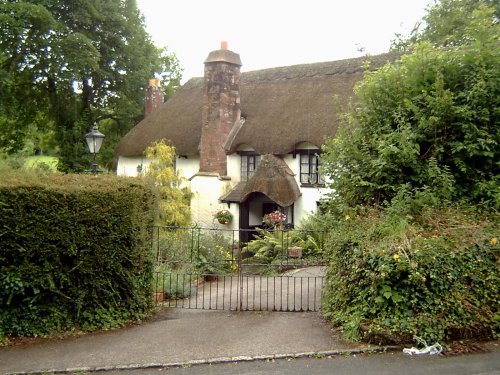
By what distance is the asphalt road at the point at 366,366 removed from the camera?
226 inches

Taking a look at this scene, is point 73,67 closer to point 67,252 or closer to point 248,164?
point 248,164

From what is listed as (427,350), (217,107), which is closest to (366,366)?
(427,350)

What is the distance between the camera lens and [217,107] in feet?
68.4

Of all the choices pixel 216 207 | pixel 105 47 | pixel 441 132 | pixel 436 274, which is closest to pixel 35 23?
pixel 105 47

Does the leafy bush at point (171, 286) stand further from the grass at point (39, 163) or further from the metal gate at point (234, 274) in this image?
the grass at point (39, 163)

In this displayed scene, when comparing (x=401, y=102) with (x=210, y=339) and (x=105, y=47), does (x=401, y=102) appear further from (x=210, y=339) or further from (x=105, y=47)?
(x=105, y=47)

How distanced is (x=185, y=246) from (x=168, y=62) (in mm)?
27406

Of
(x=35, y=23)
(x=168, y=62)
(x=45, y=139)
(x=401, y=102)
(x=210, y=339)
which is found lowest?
(x=210, y=339)

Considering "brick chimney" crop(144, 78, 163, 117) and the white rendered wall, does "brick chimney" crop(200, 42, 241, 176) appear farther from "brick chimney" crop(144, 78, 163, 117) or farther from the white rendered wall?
"brick chimney" crop(144, 78, 163, 117)

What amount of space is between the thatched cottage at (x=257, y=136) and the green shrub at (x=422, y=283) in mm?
10611

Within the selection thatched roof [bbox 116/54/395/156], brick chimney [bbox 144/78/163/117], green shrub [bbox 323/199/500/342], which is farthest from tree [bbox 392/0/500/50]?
green shrub [bbox 323/199/500/342]

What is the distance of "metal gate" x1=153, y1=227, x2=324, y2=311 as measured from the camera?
9500 millimetres

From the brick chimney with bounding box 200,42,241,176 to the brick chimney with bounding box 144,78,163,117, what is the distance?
295 inches

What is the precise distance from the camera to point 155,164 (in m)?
19.9
